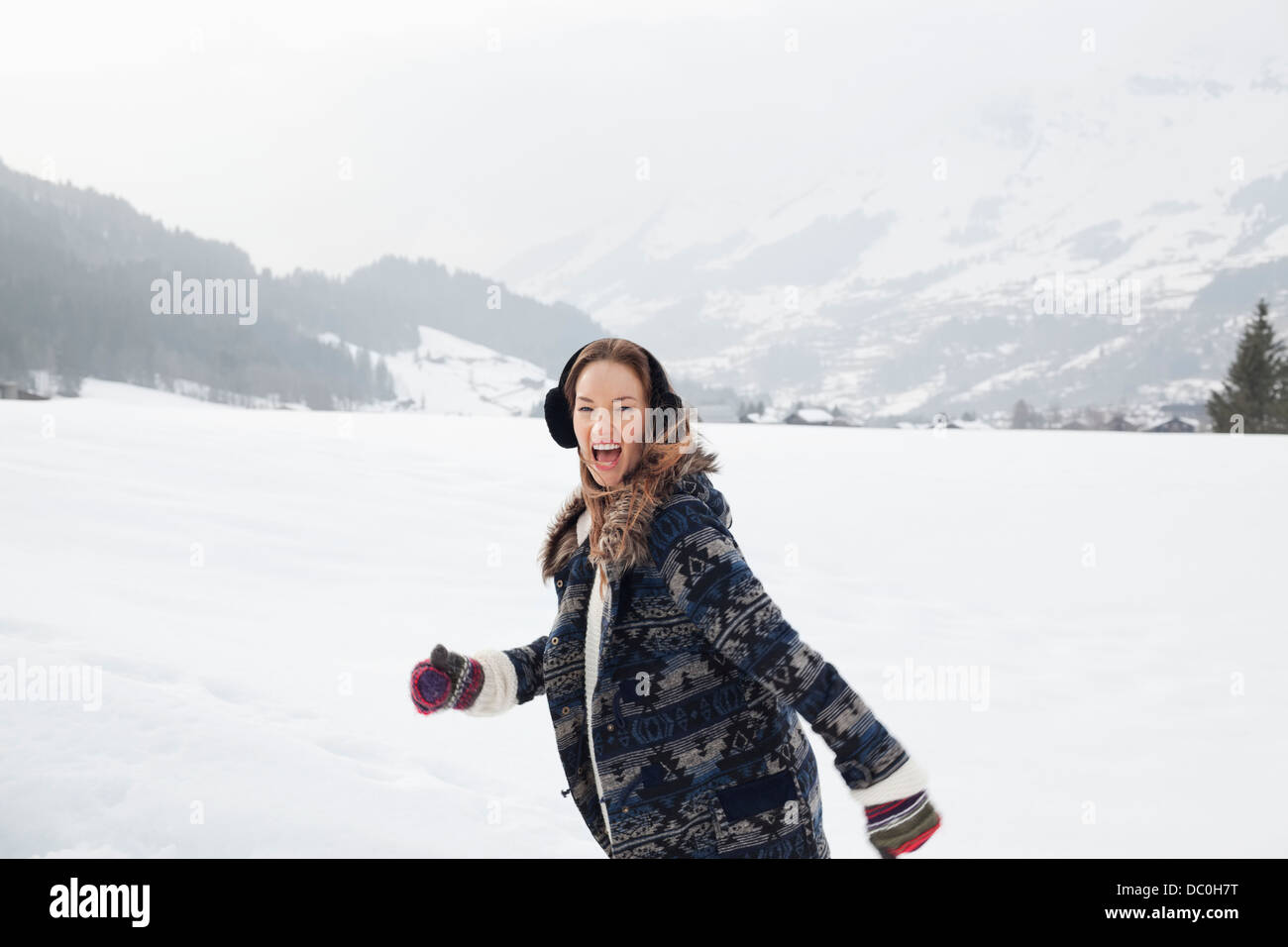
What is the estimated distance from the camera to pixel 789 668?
5.12 ft

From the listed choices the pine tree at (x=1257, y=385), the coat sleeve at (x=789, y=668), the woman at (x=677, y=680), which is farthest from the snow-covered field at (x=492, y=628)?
the pine tree at (x=1257, y=385)

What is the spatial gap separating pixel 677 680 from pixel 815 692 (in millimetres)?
255

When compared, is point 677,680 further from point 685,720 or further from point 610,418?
point 610,418

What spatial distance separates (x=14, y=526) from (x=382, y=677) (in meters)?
3.86

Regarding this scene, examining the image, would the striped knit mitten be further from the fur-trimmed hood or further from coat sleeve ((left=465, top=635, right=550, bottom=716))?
coat sleeve ((left=465, top=635, right=550, bottom=716))

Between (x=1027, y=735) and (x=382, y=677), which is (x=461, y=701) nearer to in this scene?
(x=382, y=677)

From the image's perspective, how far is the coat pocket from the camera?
1.67 metres

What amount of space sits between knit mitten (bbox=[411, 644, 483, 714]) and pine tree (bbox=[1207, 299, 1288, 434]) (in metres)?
57.7

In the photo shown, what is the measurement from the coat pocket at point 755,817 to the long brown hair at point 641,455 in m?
0.50

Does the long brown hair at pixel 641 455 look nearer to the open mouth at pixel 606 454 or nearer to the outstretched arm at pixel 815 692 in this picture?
the open mouth at pixel 606 454

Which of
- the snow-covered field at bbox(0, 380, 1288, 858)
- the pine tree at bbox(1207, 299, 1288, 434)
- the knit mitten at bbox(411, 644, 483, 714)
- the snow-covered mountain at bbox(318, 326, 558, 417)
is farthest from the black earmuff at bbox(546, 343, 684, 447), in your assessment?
the snow-covered mountain at bbox(318, 326, 558, 417)

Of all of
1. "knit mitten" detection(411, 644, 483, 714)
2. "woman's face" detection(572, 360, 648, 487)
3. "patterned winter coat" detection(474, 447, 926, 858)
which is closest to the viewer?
"patterned winter coat" detection(474, 447, 926, 858)

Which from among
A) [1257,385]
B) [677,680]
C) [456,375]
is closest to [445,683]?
[677,680]
